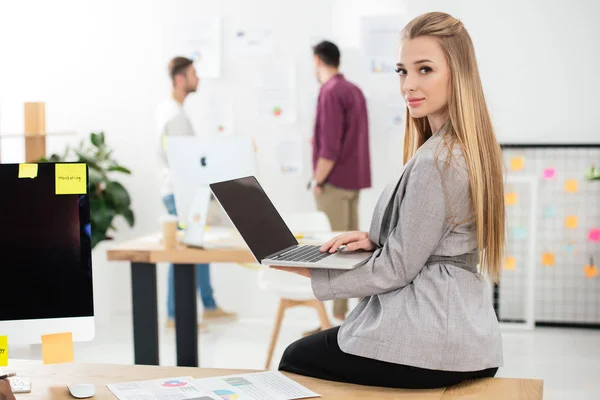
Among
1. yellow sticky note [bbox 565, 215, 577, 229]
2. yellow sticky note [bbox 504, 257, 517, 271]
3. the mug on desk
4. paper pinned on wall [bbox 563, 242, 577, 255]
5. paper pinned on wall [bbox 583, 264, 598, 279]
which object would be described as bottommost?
paper pinned on wall [bbox 583, 264, 598, 279]

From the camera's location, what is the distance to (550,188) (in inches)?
183

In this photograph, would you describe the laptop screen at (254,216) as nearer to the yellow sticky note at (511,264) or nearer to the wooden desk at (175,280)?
the wooden desk at (175,280)

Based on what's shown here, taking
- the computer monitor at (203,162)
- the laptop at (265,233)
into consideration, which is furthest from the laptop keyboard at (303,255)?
the computer monitor at (203,162)

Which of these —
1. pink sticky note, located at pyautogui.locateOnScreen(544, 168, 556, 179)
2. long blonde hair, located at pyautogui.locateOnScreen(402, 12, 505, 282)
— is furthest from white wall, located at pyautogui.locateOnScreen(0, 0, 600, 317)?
long blonde hair, located at pyautogui.locateOnScreen(402, 12, 505, 282)

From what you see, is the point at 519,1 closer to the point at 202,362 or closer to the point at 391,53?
the point at 391,53

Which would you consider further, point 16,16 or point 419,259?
point 16,16

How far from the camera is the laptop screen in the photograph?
187 cm

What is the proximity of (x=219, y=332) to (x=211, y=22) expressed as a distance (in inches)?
73.8

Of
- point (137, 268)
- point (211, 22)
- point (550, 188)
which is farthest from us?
point (211, 22)

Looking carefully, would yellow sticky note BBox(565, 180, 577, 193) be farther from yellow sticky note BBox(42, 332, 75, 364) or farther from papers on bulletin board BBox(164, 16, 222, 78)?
yellow sticky note BBox(42, 332, 75, 364)

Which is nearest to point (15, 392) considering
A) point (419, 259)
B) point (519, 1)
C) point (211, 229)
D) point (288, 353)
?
point (288, 353)

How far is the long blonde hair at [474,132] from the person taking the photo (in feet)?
5.75

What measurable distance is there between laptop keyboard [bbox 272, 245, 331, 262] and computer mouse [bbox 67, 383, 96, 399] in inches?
19.1

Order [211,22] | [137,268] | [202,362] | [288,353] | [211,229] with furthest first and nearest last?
[211,22] < [202,362] < [211,229] < [137,268] < [288,353]
